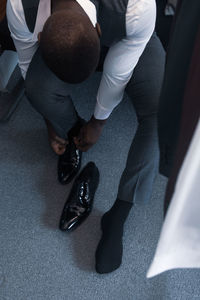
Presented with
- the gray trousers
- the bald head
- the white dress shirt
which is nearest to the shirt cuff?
the white dress shirt

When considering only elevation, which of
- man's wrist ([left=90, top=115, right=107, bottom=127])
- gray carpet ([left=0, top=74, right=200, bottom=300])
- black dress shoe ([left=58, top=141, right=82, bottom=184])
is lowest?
gray carpet ([left=0, top=74, right=200, bottom=300])

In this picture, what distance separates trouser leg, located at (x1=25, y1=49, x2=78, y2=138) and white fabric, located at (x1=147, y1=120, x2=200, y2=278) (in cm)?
69

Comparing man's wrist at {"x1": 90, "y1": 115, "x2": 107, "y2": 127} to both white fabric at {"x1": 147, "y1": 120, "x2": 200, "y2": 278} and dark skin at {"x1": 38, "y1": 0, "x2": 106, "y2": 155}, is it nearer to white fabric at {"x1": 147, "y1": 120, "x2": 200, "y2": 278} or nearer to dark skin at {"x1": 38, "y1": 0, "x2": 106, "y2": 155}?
dark skin at {"x1": 38, "y1": 0, "x2": 106, "y2": 155}

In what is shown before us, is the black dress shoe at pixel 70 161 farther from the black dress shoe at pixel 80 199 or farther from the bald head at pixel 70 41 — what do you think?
the bald head at pixel 70 41

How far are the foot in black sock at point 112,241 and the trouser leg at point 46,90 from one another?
0.36m

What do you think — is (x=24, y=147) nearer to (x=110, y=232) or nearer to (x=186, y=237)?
(x=110, y=232)

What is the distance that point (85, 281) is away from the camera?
3.22 ft

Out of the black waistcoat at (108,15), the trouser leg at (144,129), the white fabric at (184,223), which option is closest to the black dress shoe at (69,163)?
the trouser leg at (144,129)

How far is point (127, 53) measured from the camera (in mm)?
925

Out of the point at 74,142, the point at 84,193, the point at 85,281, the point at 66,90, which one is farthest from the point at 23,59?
the point at 85,281

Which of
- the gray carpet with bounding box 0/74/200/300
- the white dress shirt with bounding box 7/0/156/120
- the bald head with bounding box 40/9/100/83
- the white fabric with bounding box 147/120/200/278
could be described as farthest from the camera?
the gray carpet with bounding box 0/74/200/300

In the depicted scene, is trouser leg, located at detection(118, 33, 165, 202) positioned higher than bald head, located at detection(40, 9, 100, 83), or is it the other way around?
bald head, located at detection(40, 9, 100, 83)

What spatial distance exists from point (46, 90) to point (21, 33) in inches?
7.0

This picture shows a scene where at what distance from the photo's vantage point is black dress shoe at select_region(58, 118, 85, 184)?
1.18 metres
